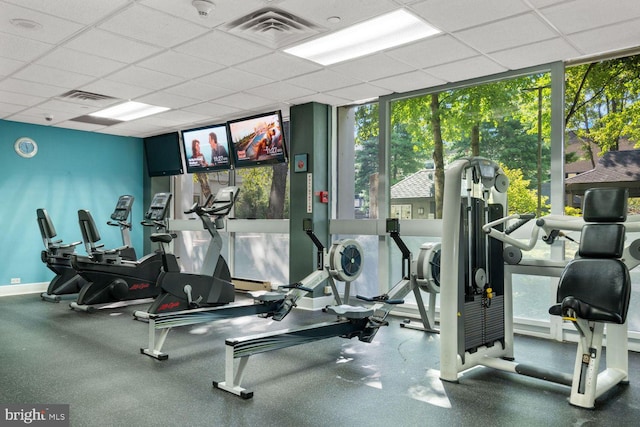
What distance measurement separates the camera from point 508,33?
430cm

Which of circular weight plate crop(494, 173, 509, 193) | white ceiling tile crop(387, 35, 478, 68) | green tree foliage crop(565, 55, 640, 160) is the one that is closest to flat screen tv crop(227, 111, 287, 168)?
white ceiling tile crop(387, 35, 478, 68)

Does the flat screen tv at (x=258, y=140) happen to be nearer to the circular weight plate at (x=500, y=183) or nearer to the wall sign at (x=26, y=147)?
the wall sign at (x=26, y=147)

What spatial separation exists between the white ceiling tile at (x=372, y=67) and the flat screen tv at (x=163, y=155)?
179 inches

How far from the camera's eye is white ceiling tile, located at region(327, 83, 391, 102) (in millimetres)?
6113

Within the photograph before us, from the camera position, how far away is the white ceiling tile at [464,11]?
12.2ft

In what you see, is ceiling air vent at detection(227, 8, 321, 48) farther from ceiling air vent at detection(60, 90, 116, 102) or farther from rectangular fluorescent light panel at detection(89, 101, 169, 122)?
rectangular fluorescent light panel at detection(89, 101, 169, 122)

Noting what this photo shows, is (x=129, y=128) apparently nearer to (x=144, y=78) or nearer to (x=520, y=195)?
(x=144, y=78)

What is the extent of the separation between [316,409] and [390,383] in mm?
765

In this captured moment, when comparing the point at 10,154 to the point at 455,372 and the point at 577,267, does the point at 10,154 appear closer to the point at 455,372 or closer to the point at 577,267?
the point at 455,372

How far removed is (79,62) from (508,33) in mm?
4276

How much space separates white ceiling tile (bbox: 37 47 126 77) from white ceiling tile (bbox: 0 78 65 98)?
905 millimetres

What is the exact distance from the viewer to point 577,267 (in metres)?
3.46

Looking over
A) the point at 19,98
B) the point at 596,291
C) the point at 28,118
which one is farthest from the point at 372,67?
the point at 28,118

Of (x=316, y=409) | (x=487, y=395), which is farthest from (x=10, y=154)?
(x=487, y=395)
